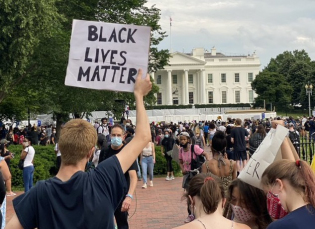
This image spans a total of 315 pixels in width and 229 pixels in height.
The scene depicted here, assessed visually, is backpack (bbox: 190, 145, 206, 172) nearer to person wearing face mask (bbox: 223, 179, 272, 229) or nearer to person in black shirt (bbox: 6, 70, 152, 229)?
person wearing face mask (bbox: 223, 179, 272, 229)

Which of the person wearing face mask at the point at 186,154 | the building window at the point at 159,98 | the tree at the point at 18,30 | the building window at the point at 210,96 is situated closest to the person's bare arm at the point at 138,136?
the person wearing face mask at the point at 186,154

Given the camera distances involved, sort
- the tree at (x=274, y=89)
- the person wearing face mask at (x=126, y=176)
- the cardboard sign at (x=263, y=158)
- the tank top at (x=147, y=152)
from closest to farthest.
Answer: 1. the cardboard sign at (x=263, y=158)
2. the person wearing face mask at (x=126, y=176)
3. the tank top at (x=147, y=152)
4. the tree at (x=274, y=89)

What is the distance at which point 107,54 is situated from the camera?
3.76 m

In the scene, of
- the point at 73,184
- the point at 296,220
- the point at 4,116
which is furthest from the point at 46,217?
the point at 4,116

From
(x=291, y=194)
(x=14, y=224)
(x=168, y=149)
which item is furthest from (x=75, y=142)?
(x=168, y=149)

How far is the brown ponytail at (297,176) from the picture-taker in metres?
2.81

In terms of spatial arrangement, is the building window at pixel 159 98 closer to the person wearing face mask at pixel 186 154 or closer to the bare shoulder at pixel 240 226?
the person wearing face mask at pixel 186 154

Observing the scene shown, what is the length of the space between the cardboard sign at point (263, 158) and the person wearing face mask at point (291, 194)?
0.57 m

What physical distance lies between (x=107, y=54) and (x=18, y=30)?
55.4 ft

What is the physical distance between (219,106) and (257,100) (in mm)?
11209

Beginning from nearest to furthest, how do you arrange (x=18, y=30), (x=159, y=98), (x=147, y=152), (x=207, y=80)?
(x=147, y=152)
(x=18, y=30)
(x=159, y=98)
(x=207, y=80)

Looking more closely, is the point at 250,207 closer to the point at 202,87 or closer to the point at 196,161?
the point at 196,161

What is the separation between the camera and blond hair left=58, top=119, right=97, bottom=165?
9.68 feet

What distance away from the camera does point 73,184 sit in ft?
9.50
